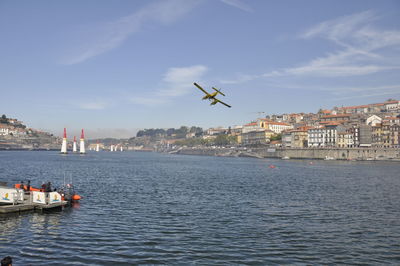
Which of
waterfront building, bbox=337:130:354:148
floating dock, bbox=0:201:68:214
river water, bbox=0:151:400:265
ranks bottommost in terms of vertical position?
river water, bbox=0:151:400:265

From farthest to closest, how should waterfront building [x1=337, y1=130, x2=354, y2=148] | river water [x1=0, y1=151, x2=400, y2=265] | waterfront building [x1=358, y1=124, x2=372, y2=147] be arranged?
waterfront building [x1=337, y1=130, x2=354, y2=148] < waterfront building [x1=358, y1=124, x2=372, y2=147] < river water [x1=0, y1=151, x2=400, y2=265]

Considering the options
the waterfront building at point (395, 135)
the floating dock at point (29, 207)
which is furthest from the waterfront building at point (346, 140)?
the floating dock at point (29, 207)

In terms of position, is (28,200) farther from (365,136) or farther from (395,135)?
(365,136)

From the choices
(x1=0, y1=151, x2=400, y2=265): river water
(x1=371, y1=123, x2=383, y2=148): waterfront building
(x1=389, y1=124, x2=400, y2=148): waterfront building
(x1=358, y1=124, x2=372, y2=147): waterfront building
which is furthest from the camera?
(x1=358, y1=124, x2=372, y2=147): waterfront building

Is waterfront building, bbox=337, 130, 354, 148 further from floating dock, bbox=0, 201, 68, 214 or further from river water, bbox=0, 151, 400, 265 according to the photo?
floating dock, bbox=0, 201, 68, 214

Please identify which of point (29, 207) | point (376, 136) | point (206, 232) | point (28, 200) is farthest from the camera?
point (376, 136)

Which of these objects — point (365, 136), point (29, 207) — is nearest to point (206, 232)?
point (29, 207)

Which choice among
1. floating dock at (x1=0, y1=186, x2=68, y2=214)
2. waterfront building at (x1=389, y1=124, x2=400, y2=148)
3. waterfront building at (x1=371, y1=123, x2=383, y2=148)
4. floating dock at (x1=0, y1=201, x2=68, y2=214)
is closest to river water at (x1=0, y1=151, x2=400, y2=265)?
floating dock at (x1=0, y1=201, x2=68, y2=214)

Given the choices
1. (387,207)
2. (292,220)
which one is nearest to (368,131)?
(387,207)

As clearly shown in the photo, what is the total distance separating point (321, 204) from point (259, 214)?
10.3m

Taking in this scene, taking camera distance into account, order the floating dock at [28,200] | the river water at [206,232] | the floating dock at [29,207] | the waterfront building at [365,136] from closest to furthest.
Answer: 1. the river water at [206,232]
2. the floating dock at [29,207]
3. the floating dock at [28,200]
4. the waterfront building at [365,136]

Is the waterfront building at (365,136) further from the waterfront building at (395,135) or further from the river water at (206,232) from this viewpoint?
the river water at (206,232)

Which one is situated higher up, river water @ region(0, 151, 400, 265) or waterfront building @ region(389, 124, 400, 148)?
waterfront building @ region(389, 124, 400, 148)

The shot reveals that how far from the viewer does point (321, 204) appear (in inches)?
1593
